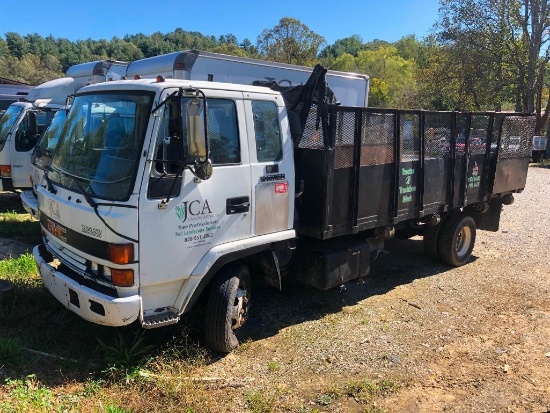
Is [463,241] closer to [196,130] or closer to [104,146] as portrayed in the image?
[196,130]

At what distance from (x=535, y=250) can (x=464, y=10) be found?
93.4 feet

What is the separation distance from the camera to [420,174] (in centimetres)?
604

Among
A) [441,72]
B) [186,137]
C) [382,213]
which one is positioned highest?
[441,72]

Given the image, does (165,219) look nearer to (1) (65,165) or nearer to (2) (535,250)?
(1) (65,165)

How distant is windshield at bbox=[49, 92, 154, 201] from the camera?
3672 millimetres

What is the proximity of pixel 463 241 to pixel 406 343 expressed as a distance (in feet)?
10.9

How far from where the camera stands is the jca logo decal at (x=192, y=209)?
12.4 feet

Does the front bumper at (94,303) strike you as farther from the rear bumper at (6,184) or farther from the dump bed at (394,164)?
the rear bumper at (6,184)

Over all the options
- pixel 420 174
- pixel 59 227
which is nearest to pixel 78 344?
pixel 59 227

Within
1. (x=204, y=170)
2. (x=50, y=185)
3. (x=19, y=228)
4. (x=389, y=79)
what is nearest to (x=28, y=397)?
(x=50, y=185)

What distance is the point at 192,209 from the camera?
3.86 meters

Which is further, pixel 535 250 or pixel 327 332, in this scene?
pixel 535 250

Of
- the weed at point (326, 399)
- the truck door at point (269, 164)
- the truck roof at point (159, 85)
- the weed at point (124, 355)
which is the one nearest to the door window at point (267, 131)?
the truck door at point (269, 164)

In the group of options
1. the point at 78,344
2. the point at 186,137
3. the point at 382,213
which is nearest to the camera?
the point at 186,137
